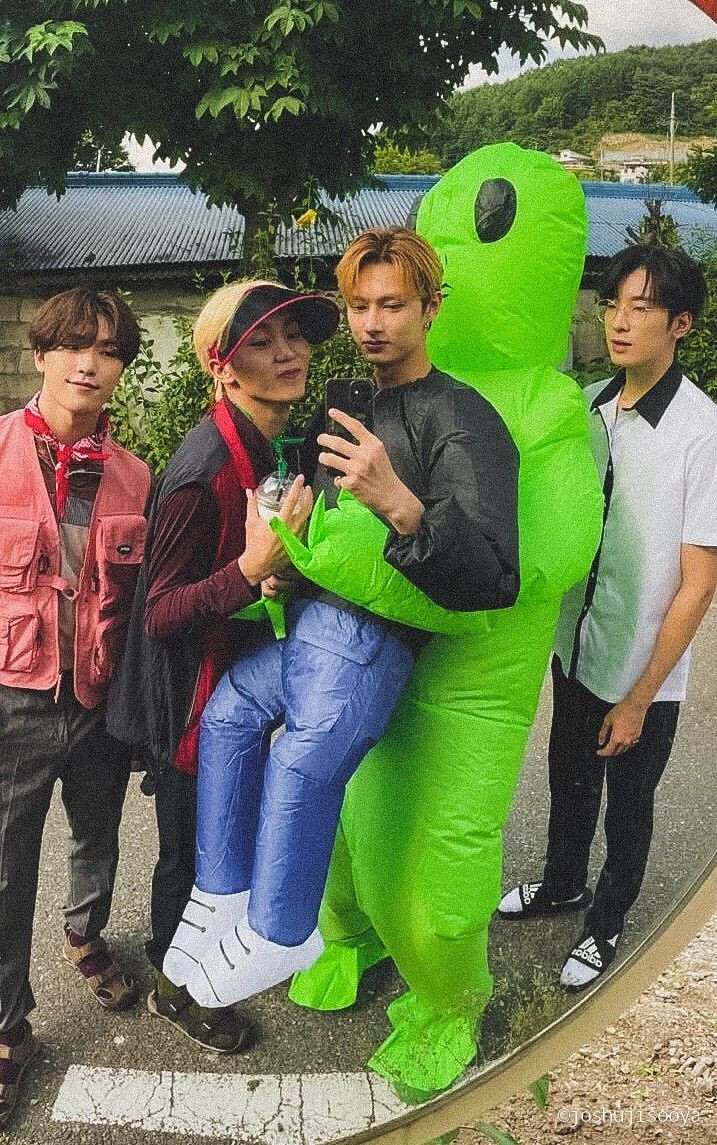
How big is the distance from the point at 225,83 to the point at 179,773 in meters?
0.98

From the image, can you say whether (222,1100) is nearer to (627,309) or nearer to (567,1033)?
(567,1033)

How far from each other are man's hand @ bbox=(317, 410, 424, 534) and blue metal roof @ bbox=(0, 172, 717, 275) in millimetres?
317

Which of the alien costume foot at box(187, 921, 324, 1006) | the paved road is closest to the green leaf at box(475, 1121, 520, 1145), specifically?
the paved road

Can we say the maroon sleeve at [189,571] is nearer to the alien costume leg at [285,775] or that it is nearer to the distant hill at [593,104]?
the alien costume leg at [285,775]

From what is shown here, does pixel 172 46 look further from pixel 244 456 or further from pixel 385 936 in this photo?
pixel 385 936

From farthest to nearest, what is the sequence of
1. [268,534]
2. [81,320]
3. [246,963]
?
[246,963] → [81,320] → [268,534]

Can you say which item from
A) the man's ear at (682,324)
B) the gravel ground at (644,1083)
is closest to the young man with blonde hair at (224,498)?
the man's ear at (682,324)

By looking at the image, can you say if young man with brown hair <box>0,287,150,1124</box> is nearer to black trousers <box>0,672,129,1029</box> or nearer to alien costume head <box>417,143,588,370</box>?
black trousers <box>0,672,129,1029</box>

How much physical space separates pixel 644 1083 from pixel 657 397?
2108mm

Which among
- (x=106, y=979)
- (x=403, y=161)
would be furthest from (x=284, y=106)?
(x=106, y=979)

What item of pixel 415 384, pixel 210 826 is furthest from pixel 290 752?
pixel 415 384

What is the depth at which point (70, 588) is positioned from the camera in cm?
172

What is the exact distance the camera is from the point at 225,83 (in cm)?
149

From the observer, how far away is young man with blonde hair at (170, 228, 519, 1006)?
145cm
